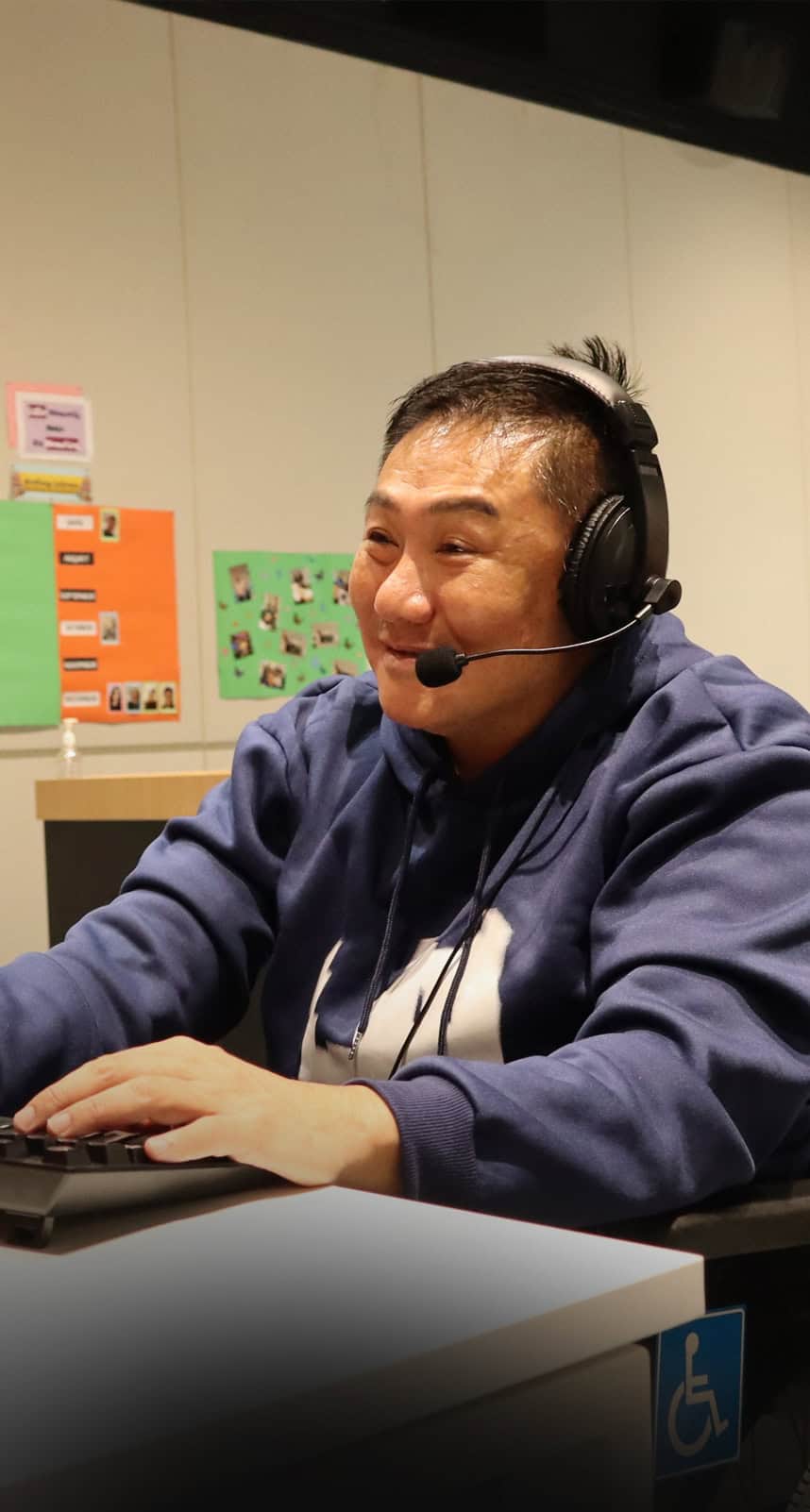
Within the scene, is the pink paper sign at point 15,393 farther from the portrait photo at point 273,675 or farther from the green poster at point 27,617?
the portrait photo at point 273,675

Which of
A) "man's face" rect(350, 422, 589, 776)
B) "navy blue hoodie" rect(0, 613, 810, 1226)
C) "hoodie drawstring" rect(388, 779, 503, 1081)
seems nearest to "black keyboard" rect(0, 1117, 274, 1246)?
"navy blue hoodie" rect(0, 613, 810, 1226)

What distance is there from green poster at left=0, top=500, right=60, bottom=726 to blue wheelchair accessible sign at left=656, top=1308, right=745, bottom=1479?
2.58 meters

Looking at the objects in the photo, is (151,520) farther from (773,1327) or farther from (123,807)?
(773,1327)

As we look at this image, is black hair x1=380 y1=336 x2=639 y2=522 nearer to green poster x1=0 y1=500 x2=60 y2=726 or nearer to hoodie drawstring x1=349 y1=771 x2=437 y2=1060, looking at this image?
hoodie drawstring x1=349 y1=771 x2=437 y2=1060

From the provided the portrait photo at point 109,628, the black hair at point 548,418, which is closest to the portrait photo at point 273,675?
the portrait photo at point 109,628

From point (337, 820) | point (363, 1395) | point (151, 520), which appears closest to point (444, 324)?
point (151, 520)

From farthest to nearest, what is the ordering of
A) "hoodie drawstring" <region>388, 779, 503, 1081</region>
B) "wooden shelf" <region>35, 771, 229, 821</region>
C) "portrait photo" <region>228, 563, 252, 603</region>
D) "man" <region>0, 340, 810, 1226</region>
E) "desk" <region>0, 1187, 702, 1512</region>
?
"portrait photo" <region>228, 563, 252, 603</region>, "wooden shelf" <region>35, 771, 229, 821</region>, "hoodie drawstring" <region>388, 779, 503, 1081</region>, "man" <region>0, 340, 810, 1226</region>, "desk" <region>0, 1187, 702, 1512</region>

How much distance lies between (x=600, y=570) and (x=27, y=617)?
227 cm

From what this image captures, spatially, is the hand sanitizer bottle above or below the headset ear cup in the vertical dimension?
below

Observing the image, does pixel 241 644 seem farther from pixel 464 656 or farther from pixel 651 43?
pixel 464 656

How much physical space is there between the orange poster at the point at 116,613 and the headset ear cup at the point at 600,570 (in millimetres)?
2244

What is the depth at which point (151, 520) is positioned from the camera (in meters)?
3.29

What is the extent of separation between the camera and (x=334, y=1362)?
0.41 meters

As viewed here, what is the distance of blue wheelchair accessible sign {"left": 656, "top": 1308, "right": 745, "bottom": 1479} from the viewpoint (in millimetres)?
621
